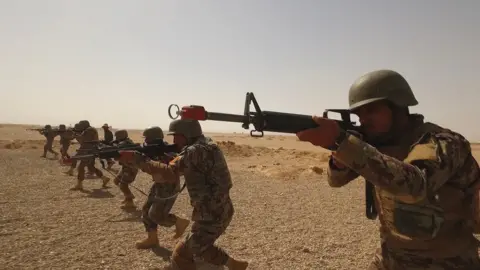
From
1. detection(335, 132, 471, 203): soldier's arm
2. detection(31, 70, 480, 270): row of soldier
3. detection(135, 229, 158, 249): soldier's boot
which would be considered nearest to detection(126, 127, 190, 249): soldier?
detection(135, 229, 158, 249): soldier's boot

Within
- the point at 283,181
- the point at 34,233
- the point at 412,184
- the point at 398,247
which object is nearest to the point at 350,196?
the point at 283,181

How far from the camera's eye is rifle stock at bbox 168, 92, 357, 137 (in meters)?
2.21

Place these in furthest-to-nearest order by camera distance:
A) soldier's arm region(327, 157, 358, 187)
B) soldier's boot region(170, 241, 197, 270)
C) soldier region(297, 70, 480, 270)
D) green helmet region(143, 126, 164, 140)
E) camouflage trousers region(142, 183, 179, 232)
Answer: green helmet region(143, 126, 164, 140)
camouflage trousers region(142, 183, 179, 232)
soldier's boot region(170, 241, 197, 270)
soldier's arm region(327, 157, 358, 187)
soldier region(297, 70, 480, 270)

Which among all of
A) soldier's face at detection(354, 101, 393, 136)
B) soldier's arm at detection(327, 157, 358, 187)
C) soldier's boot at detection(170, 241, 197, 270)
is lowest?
soldier's boot at detection(170, 241, 197, 270)

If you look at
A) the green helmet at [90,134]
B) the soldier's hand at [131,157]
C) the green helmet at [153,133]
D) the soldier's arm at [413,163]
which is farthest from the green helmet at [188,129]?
the green helmet at [90,134]

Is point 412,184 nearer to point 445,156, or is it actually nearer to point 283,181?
point 445,156

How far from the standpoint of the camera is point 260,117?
7.61ft

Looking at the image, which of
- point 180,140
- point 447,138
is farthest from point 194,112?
point 180,140

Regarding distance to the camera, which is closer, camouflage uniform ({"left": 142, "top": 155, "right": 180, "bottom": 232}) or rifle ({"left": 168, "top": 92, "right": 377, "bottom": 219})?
rifle ({"left": 168, "top": 92, "right": 377, "bottom": 219})

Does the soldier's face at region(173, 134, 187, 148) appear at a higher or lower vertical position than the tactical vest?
higher

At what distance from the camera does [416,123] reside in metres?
2.28

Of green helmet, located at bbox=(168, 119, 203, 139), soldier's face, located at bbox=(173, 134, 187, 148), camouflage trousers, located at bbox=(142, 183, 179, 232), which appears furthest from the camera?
camouflage trousers, located at bbox=(142, 183, 179, 232)

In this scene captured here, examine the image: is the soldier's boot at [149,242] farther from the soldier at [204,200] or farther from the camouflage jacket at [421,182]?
the camouflage jacket at [421,182]

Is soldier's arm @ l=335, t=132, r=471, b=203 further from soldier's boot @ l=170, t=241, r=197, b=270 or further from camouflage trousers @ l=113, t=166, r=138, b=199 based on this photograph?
camouflage trousers @ l=113, t=166, r=138, b=199
